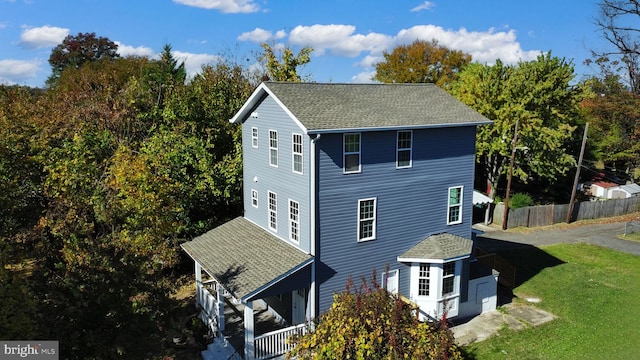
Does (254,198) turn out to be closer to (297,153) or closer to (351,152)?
(297,153)

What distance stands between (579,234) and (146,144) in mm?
30964

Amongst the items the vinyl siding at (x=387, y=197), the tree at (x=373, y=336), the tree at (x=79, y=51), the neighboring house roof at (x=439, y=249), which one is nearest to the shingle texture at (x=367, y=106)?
the vinyl siding at (x=387, y=197)

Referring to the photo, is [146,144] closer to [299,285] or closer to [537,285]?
[299,285]

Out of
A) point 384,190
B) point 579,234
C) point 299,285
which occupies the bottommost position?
point 579,234

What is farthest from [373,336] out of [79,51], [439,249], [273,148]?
[79,51]

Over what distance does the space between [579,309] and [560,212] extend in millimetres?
18703

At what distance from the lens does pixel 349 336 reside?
36.4 ft

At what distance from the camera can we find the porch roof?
15383 mm

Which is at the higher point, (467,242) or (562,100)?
(562,100)

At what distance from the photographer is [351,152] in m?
16.5

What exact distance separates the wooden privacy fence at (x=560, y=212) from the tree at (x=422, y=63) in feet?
96.7

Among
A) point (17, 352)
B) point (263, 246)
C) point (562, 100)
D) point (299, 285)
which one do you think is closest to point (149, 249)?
point (263, 246)

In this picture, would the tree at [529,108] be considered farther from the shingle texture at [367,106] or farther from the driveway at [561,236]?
the shingle texture at [367,106]

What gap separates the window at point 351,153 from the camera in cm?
1636
